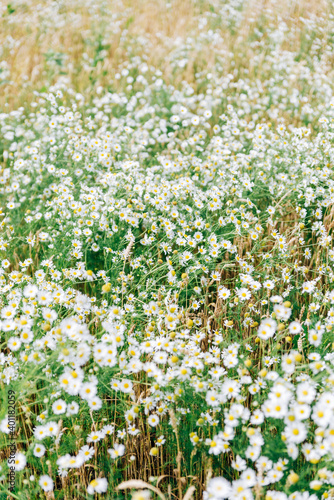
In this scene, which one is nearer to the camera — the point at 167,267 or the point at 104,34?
the point at 167,267

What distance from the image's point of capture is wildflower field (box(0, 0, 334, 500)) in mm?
1789

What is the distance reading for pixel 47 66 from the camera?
643cm

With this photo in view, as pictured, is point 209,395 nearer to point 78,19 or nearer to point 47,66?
point 47,66

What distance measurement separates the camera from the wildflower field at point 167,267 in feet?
5.87

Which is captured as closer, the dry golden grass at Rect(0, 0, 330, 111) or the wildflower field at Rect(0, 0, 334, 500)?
the wildflower field at Rect(0, 0, 334, 500)

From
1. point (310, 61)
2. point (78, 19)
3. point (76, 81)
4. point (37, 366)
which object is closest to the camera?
point (37, 366)

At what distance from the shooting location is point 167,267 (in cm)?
274

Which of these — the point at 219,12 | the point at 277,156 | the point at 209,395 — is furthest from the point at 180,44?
the point at 209,395

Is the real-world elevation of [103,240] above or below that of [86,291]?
above

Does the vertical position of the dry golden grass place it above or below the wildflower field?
above

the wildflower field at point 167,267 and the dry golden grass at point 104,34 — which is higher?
the dry golden grass at point 104,34

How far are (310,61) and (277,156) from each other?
414 cm

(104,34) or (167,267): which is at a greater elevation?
(104,34)

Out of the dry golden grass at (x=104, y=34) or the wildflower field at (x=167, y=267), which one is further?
the dry golden grass at (x=104, y=34)
